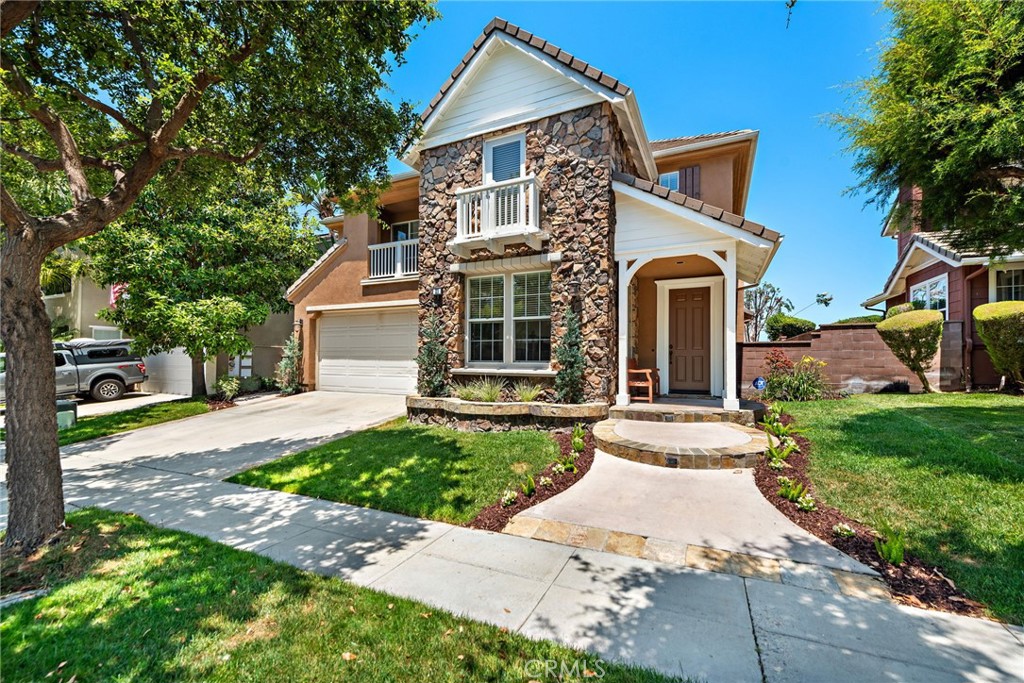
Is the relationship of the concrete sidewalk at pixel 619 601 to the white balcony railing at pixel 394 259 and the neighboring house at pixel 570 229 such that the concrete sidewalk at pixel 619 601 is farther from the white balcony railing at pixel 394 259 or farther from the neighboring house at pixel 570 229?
the white balcony railing at pixel 394 259

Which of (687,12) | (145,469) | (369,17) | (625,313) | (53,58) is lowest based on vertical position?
(145,469)

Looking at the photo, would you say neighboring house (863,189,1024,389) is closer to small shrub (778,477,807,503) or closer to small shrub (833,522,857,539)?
small shrub (778,477,807,503)

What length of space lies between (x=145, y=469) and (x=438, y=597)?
6.24m

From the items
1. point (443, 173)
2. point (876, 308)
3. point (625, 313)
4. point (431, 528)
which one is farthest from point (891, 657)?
point (876, 308)

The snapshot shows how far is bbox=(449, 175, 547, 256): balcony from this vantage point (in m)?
8.20

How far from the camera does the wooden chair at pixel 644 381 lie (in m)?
8.37

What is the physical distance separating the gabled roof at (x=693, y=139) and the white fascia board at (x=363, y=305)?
7922mm

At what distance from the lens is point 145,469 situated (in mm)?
6508

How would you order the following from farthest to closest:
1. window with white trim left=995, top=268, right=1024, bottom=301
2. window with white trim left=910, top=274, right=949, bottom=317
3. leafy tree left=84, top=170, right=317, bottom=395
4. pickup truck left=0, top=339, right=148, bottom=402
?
pickup truck left=0, top=339, right=148, bottom=402, window with white trim left=910, top=274, right=949, bottom=317, leafy tree left=84, top=170, right=317, bottom=395, window with white trim left=995, top=268, right=1024, bottom=301

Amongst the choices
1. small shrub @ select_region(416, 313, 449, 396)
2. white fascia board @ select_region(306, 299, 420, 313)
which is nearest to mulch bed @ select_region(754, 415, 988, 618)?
small shrub @ select_region(416, 313, 449, 396)

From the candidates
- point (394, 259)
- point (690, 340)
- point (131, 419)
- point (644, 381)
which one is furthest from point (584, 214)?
point (131, 419)

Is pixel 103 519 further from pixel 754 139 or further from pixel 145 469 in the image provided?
pixel 754 139

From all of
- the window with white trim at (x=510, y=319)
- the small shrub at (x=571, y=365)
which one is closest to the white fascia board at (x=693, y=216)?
the window with white trim at (x=510, y=319)

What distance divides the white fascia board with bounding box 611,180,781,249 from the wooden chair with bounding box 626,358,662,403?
114 inches
